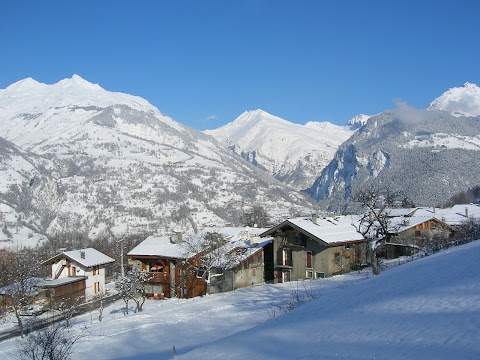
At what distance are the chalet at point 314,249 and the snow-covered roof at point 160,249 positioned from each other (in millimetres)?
9813

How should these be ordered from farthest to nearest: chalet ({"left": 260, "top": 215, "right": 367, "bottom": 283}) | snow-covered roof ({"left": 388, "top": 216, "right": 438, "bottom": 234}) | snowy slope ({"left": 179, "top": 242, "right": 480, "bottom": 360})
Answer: snow-covered roof ({"left": 388, "top": 216, "right": 438, "bottom": 234}) < chalet ({"left": 260, "top": 215, "right": 367, "bottom": 283}) < snowy slope ({"left": 179, "top": 242, "right": 480, "bottom": 360})

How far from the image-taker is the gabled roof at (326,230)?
45938 mm

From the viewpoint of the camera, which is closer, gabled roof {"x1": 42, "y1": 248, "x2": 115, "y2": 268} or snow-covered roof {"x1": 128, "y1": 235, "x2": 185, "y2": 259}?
snow-covered roof {"x1": 128, "y1": 235, "x2": 185, "y2": 259}

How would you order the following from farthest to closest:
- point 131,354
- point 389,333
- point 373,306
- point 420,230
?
point 420,230
point 131,354
point 373,306
point 389,333

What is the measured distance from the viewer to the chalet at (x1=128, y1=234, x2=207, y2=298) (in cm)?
4975

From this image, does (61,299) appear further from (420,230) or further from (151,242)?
(420,230)

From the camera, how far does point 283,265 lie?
48938 millimetres

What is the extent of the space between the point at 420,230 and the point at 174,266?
29.4 meters

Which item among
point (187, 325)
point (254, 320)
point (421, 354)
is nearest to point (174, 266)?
point (187, 325)

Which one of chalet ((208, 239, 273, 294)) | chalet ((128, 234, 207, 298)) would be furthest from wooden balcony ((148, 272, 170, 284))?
chalet ((208, 239, 273, 294))

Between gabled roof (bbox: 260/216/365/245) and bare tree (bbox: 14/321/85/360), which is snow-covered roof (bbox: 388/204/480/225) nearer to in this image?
gabled roof (bbox: 260/216/365/245)

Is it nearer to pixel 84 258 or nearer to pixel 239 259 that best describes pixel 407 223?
pixel 239 259

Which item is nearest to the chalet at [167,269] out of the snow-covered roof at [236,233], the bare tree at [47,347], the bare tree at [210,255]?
the bare tree at [210,255]

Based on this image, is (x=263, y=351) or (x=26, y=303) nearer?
(x=263, y=351)
